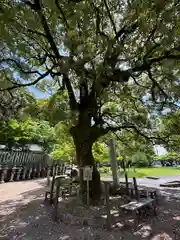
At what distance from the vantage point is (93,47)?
16.0 ft

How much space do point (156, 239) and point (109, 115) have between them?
4904mm

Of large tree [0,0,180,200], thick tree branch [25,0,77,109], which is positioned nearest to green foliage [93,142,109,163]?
large tree [0,0,180,200]

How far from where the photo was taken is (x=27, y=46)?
5750mm

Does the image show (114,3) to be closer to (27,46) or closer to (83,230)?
(27,46)

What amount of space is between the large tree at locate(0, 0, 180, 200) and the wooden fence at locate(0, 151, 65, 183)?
375cm

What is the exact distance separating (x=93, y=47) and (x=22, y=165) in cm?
797

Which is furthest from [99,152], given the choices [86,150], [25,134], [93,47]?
[93,47]

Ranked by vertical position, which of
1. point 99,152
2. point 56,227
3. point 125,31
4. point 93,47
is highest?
point 125,31

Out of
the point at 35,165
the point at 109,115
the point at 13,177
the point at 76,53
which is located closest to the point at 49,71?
the point at 76,53

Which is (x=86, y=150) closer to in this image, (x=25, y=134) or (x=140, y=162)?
(x=25, y=134)

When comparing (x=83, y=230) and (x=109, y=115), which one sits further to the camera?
(x=109, y=115)

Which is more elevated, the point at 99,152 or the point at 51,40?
the point at 51,40

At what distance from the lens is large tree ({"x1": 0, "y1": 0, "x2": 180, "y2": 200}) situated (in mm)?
4273

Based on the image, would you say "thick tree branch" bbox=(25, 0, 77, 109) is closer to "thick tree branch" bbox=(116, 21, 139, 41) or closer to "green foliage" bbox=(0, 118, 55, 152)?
"thick tree branch" bbox=(116, 21, 139, 41)
